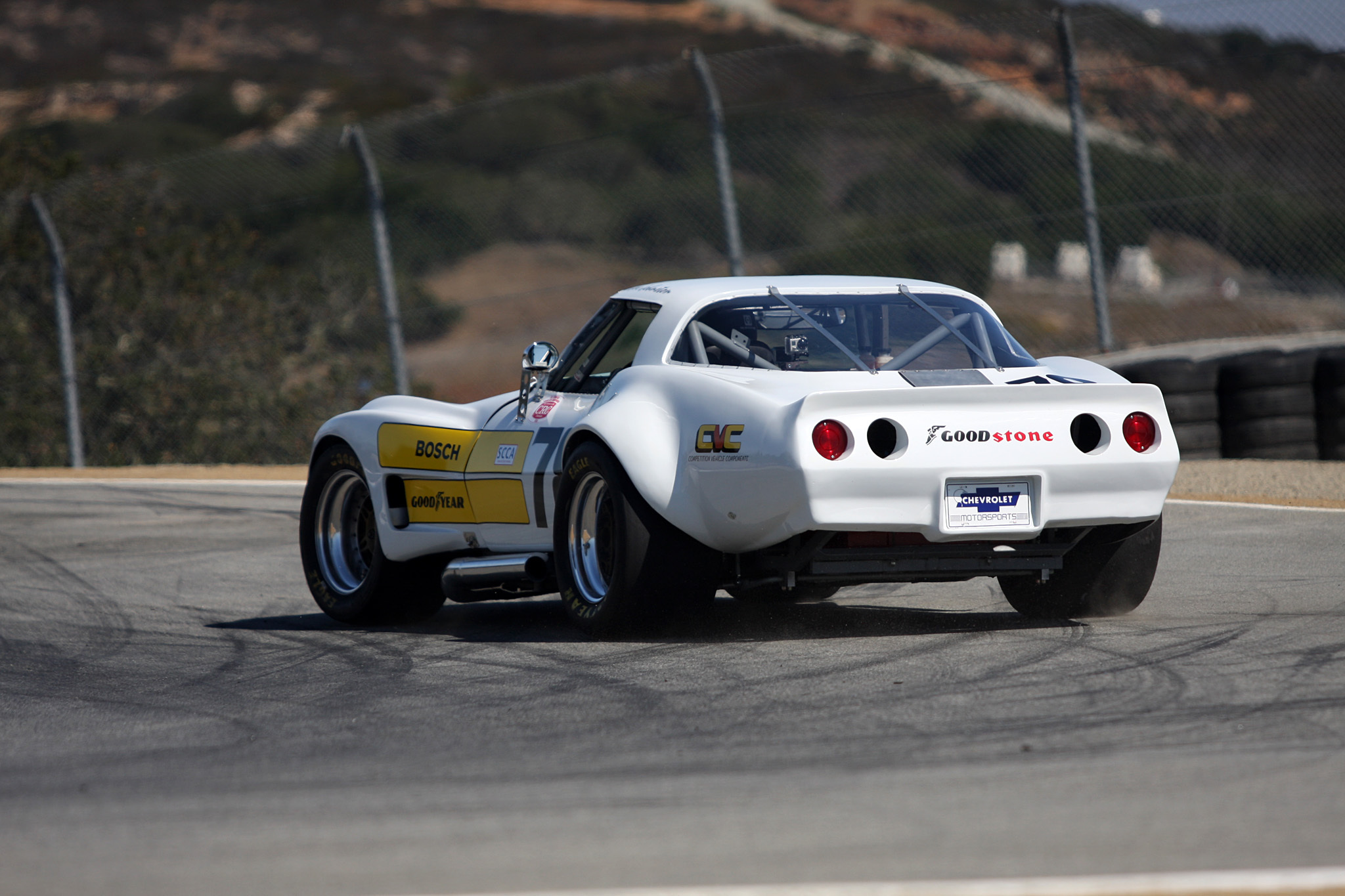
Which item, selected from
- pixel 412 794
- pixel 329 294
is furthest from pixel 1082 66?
pixel 329 294

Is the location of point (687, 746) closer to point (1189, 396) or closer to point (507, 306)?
point (1189, 396)

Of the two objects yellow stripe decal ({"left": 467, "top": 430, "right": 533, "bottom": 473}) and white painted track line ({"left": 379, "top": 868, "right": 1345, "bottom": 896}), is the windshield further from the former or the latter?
white painted track line ({"left": 379, "top": 868, "right": 1345, "bottom": 896})

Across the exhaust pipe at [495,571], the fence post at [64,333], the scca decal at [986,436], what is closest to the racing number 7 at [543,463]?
the exhaust pipe at [495,571]

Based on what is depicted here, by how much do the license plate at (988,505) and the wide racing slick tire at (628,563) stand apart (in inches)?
36.6

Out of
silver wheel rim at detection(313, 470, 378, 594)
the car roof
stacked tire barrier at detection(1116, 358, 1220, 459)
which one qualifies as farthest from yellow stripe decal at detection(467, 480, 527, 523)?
stacked tire barrier at detection(1116, 358, 1220, 459)

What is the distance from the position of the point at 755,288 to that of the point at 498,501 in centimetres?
141

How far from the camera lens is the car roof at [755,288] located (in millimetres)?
7148

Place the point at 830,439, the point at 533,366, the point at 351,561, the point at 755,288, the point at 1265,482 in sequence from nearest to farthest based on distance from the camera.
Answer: the point at 830,439 < the point at 755,288 < the point at 533,366 < the point at 351,561 < the point at 1265,482

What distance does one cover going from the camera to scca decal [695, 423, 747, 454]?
20.7 feet

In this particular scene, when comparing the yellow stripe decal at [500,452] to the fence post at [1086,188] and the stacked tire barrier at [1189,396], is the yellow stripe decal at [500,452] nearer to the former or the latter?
the stacked tire barrier at [1189,396]

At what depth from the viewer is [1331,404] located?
12.3 m

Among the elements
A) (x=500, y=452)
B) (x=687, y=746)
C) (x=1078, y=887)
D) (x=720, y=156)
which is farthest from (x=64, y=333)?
(x=1078, y=887)

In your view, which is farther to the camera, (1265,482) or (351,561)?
(1265,482)

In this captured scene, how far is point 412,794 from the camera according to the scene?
4.35 metres
